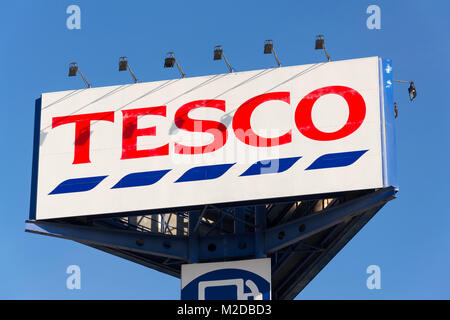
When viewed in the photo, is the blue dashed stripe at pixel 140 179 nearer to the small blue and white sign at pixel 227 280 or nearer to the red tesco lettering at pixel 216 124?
the red tesco lettering at pixel 216 124

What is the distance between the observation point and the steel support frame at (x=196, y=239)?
54.8 m

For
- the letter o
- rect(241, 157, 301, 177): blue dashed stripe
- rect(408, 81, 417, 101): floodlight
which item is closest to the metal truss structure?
rect(241, 157, 301, 177): blue dashed stripe

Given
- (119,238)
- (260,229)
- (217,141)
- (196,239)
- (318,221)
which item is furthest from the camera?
(196,239)

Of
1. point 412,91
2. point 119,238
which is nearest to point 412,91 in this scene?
point 412,91

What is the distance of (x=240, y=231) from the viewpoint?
2228 inches

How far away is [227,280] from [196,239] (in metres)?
2.91

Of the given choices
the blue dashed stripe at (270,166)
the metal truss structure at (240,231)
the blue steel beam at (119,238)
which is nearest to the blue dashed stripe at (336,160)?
the blue dashed stripe at (270,166)

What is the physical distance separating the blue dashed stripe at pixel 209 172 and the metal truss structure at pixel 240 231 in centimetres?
145

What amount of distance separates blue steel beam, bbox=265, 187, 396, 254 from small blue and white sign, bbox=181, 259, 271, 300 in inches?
51.9

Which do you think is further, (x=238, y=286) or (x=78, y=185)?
(x=78, y=185)

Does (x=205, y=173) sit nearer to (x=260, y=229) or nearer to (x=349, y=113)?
(x=260, y=229)
